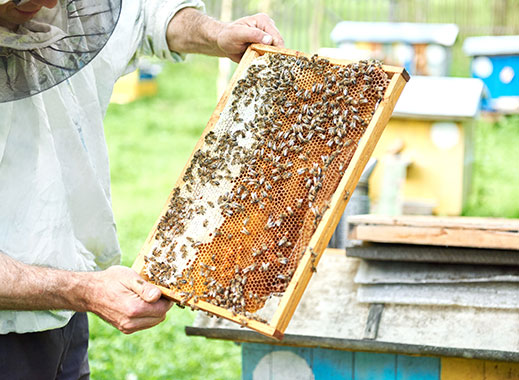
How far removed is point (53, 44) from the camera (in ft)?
7.48

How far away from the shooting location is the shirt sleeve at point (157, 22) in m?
3.17

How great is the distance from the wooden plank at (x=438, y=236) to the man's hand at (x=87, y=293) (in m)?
1.11

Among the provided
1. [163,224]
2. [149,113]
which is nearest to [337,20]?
[149,113]

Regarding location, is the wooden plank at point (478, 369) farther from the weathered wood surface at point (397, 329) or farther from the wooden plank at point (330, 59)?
the wooden plank at point (330, 59)

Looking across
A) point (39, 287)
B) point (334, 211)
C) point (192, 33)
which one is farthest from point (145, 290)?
point (192, 33)

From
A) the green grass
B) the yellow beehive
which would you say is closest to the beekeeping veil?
the green grass

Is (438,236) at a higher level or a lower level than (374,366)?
higher

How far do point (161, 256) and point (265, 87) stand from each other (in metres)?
0.80

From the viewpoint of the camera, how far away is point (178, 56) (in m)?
3.33

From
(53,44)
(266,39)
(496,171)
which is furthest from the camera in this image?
(496,171)

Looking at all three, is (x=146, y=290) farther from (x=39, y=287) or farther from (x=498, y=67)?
(x=498, y=67)

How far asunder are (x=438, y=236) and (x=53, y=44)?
5.94 feet

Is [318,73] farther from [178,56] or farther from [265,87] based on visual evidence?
[178,56]

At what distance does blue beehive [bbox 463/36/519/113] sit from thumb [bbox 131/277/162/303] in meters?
9.55
